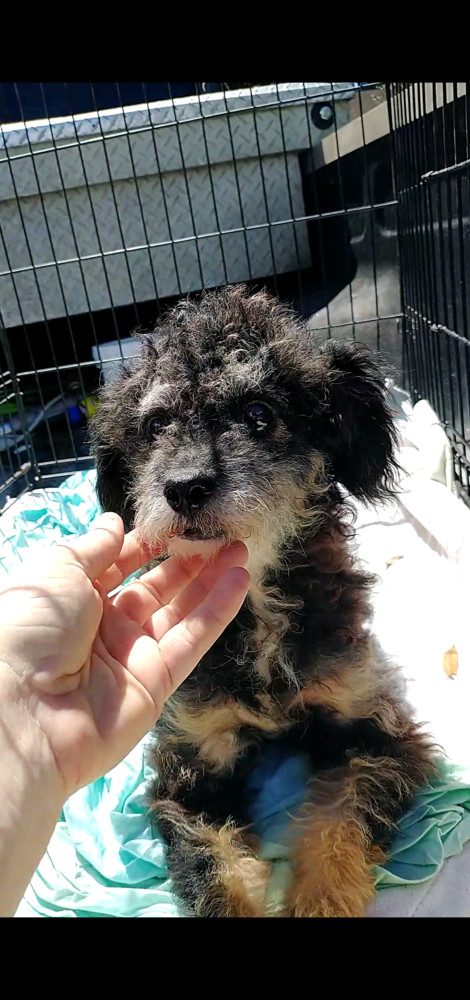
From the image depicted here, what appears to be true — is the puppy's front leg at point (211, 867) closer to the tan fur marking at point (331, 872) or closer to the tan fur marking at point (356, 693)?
the tan fur marking at point (331, 872)

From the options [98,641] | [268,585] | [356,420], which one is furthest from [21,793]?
[356,420]

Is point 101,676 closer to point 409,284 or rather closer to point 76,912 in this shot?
point 76,912

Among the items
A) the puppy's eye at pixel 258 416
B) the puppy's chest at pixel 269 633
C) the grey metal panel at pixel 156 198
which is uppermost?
the grey metal panel at pixel 156 198

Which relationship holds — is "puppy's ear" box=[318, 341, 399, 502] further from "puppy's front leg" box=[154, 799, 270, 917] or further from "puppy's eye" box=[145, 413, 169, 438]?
"puppy's front leg" box=[154, 799, 270, 917]

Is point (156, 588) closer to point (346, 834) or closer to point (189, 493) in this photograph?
point (189, 493)

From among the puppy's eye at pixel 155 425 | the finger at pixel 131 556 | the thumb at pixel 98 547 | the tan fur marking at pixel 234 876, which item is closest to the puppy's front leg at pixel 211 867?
the tan fur marking at pixel 234 876

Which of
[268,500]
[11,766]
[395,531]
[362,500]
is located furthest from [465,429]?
[11,766]

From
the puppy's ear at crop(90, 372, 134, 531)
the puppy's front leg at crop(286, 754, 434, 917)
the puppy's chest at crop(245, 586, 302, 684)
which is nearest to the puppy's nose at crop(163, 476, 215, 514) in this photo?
the puppy's chest at crop(245, 586, 302, 684)
